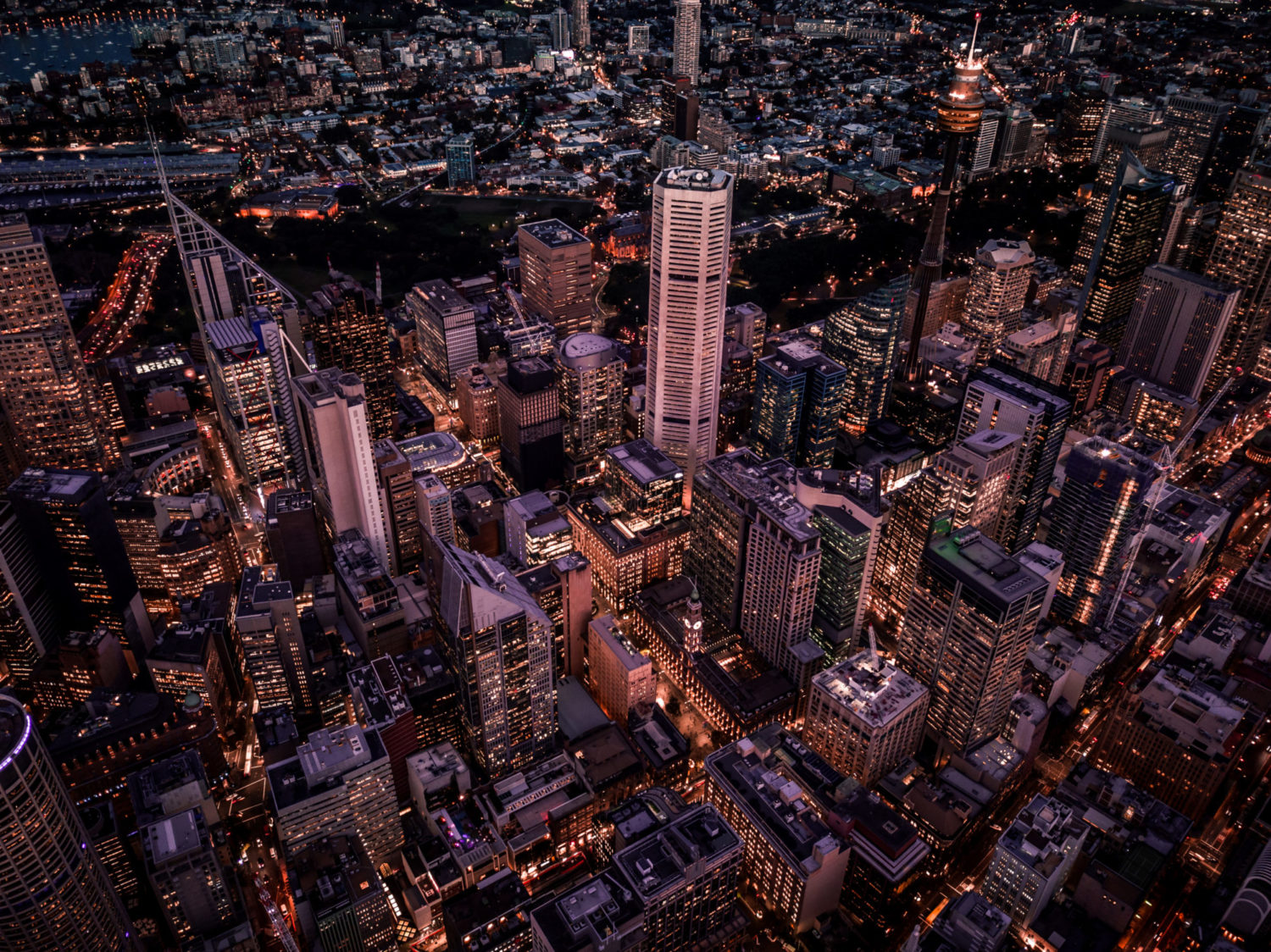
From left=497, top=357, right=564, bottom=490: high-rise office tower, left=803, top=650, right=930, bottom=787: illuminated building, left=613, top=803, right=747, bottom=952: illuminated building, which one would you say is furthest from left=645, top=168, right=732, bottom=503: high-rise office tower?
left=613, top=803, right=747, bottom=952: illuminated building

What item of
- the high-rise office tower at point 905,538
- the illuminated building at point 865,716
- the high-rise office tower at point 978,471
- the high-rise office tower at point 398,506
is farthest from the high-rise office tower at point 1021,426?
the high-rise office tower at point 398,506

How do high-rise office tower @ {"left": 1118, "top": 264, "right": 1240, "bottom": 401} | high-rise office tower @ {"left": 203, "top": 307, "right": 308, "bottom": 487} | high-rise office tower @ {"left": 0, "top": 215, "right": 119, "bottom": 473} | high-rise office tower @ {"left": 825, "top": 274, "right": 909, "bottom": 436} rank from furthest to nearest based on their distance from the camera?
1. high-rise office tower @ {"left": 1118, "top": 264, "right": 1240, "bottom": 401}
2. high-rise office tower @ {"left": 825, "top": 274, "right": 909, "bottom": 436}
3. high-rise office tower @ {"left": 203, "top": 307, "right": 308, "bottom": 487}
4. high-rise office tower @ {"left": 0, "top": 215, "right": 119, "bottom": 473}

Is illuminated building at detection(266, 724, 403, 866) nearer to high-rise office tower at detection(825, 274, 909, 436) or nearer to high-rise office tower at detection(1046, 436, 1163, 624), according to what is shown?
high-rise office tower at detection(1046, 436, 1163, 624)

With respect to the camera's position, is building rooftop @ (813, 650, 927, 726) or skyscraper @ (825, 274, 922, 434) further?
skyscraper @ (825, 274, 922, 434)

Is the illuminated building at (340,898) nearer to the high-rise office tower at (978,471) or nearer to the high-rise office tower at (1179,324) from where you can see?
the high-rise office tower at (978,471)

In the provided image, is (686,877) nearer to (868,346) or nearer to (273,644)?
(273,644)

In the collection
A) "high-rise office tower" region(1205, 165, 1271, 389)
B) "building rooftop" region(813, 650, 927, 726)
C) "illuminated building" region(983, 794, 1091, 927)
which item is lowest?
"illuminated building" region(983, 794, 1091, 927)

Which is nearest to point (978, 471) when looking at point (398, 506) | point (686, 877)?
point (686, 877)
